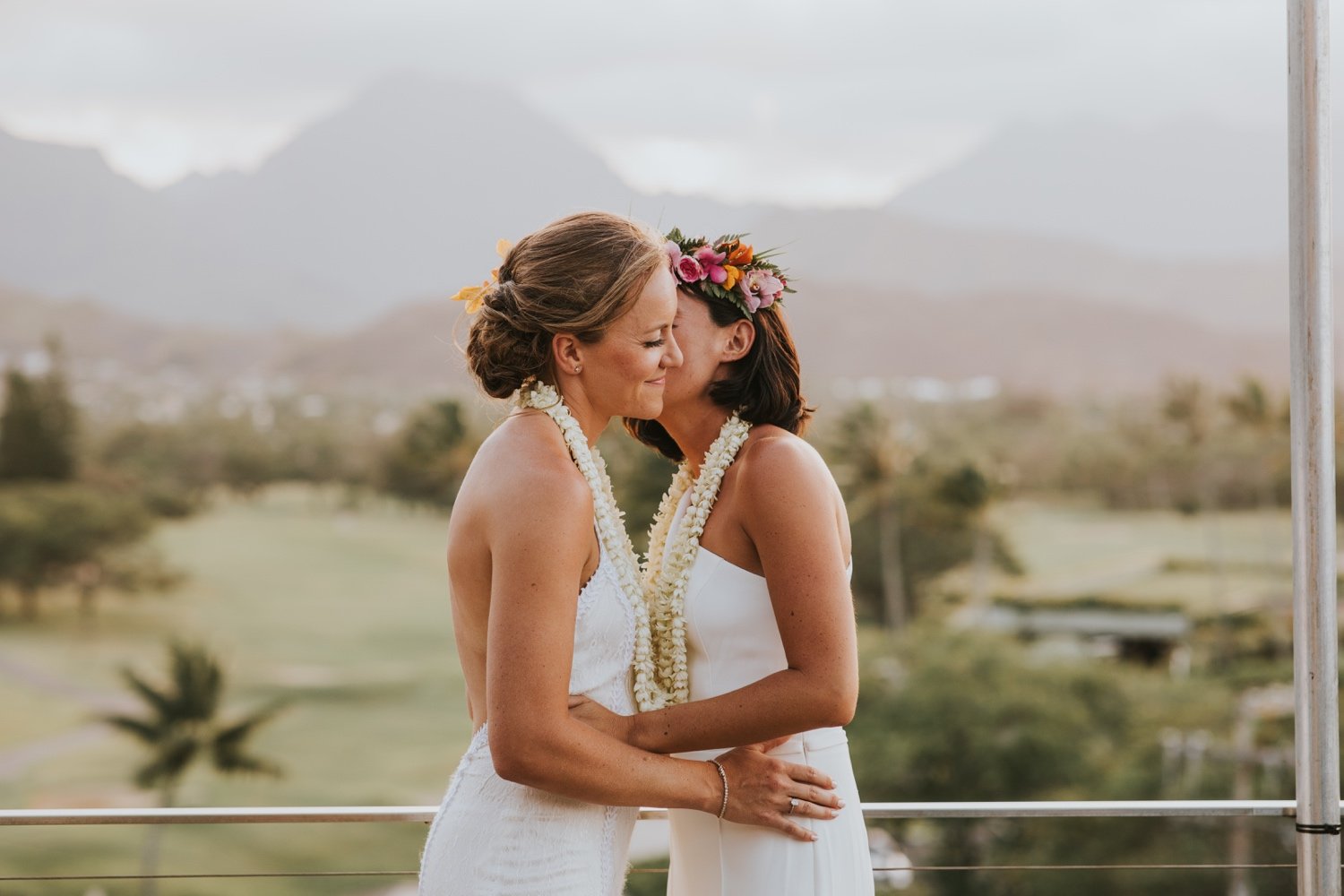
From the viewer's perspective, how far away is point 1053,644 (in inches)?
1732

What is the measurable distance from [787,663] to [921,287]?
5642 cm

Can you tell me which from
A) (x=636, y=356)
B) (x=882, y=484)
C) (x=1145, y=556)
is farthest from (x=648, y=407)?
(x=1145, y=556)

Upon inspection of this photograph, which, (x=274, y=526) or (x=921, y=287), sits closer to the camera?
(x=274, y=526)

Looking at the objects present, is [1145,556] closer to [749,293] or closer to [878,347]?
[878,347]

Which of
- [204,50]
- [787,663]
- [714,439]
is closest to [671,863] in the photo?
[787,663]

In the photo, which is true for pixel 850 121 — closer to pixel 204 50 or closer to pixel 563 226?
pixel 204 50

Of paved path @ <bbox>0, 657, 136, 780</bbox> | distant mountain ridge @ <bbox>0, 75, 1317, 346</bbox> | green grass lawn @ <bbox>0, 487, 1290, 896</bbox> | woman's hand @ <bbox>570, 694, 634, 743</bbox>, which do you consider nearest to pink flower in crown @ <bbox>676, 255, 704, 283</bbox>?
woman's hand @ <bbox>570, 694, 634, 743</bbox>

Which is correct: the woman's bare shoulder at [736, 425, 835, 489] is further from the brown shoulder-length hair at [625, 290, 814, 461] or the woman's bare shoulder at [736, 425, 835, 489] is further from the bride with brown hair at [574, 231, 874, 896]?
the brown shoulder-length hair at [625, 290, 814, 461]

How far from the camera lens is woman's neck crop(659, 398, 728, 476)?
2.29 m

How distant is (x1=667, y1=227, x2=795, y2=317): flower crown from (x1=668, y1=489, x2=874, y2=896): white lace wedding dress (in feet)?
1.40

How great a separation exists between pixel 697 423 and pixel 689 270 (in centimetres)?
27

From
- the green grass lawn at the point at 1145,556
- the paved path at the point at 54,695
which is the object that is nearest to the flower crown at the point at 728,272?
the paved path at the point at 54,695

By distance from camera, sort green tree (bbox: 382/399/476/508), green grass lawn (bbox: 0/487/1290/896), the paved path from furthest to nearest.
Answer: green tree (bbox: 382/399/476/508), the paved path, green grass lawn (bbox: 0/487/1290/896)

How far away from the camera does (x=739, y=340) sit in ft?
7.41
